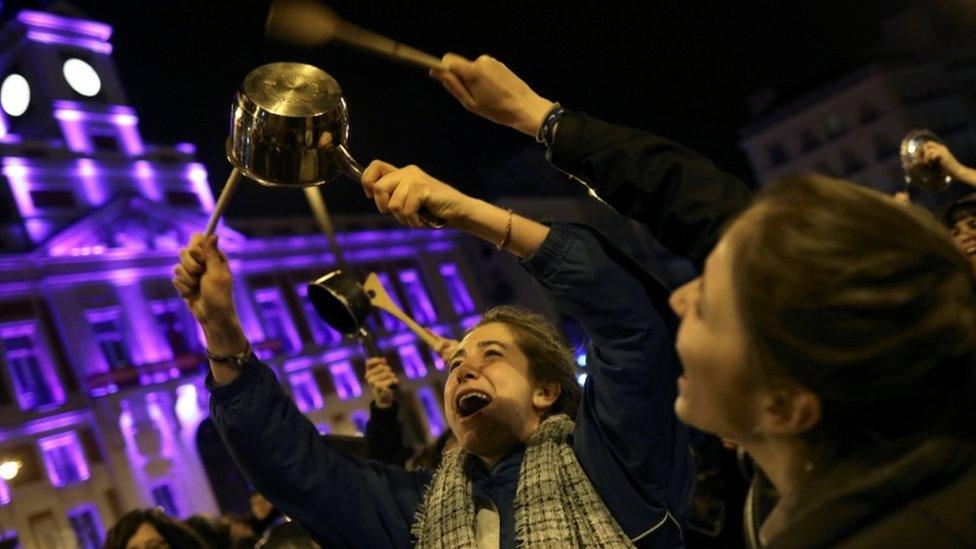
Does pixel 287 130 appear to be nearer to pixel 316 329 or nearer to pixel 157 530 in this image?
pixel 157 530

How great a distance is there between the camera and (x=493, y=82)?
238 cm

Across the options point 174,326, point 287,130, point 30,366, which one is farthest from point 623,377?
point 174,326

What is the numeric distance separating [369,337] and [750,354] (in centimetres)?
470

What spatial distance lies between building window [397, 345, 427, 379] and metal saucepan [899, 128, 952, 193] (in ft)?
119

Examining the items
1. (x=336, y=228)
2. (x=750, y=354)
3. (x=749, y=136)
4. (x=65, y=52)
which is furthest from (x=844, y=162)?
(x=750, y=354)

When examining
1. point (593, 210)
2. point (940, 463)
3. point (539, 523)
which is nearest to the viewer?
point (940, 463)

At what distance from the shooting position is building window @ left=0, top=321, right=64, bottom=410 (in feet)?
93.0

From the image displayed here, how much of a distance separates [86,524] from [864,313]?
29418mm

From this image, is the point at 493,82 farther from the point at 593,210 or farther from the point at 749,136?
the point at 749,136

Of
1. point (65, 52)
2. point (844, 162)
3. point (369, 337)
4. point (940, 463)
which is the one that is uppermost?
point (65, 52)

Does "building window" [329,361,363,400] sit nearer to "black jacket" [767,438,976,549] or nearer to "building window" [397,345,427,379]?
"building window" [397,345,427,379]

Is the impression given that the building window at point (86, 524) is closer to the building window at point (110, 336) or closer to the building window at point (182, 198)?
the building window at point (110, 336)

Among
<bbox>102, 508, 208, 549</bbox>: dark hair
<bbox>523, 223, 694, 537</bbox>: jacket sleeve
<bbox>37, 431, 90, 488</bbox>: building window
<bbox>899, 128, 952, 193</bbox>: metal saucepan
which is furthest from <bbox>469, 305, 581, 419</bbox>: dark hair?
<bbox>37, 431, 90, 488</bbox>: building window

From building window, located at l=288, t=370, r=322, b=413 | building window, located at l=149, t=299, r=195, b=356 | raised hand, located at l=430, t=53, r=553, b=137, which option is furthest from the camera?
Result: building window, located at l=288, t=370, r=322, b=413
